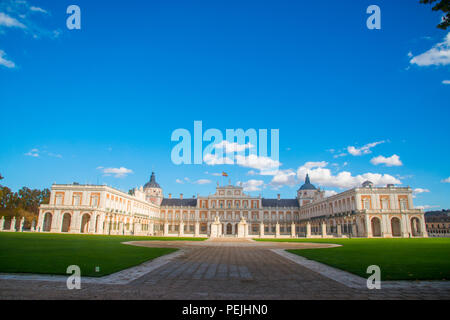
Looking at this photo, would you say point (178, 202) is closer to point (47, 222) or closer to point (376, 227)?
point (47, 222)

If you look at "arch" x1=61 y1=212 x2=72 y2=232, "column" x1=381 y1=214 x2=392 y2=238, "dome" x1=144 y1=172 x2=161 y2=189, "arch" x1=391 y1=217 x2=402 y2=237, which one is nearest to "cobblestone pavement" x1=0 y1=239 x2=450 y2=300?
"column" x1=381 y1=214 x2=392 y2=238

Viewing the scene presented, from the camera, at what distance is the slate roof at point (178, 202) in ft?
309

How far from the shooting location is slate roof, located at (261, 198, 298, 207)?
93.1 m

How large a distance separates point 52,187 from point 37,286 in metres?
60.2

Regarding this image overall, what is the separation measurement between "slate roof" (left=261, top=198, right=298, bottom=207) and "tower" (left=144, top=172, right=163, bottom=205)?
33898mm

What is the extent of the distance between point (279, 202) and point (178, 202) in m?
32.9

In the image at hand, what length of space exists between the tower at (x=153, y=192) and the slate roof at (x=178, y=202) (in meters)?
1.94

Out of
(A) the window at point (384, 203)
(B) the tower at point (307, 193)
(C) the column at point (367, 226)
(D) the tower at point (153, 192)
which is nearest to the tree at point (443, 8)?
(C) the column at point (367, 226)

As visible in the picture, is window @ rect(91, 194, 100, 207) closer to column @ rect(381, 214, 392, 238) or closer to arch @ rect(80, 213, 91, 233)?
arch @ rect(80, 213, 91, 233)

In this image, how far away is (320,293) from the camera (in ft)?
21.6

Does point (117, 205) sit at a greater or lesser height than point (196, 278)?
greater

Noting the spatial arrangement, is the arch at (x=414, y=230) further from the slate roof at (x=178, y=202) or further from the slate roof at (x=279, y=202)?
the slate roof at (x=178, y=202)

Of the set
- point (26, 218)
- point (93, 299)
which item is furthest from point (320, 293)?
point (26, 218)
